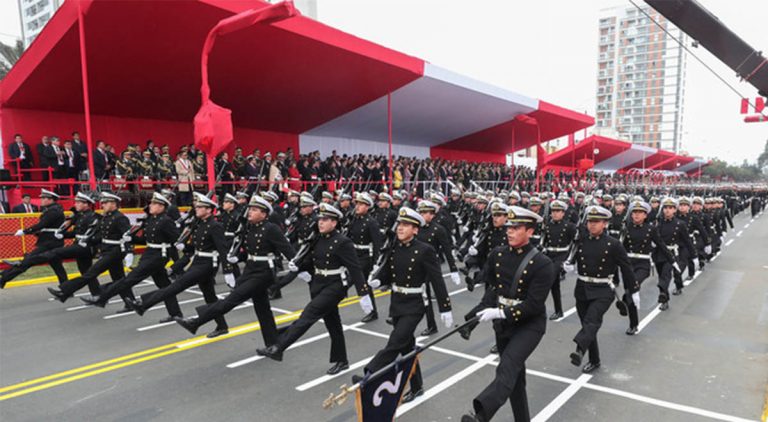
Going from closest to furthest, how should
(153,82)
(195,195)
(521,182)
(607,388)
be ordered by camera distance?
(607,388) < (195,195) < (153,82) < (521,182)

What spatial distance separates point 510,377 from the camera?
3990mm

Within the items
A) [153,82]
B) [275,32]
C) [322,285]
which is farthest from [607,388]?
[153,82]

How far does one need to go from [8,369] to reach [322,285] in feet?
14.1

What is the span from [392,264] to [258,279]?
2.10 m

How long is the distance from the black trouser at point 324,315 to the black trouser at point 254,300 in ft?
1.99

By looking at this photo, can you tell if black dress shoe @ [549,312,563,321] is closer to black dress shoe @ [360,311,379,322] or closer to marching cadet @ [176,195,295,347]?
black dress shoe @ [360,311,379,322]

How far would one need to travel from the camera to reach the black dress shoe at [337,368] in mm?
5801

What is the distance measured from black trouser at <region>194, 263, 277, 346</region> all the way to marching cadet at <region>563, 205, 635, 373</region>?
4029mm

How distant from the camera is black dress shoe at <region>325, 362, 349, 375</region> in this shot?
580 centimetres

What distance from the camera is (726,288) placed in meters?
10.8

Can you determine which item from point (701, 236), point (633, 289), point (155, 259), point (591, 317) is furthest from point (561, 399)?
point (701, 236)

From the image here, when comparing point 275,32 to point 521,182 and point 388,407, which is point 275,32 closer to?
point 388,407

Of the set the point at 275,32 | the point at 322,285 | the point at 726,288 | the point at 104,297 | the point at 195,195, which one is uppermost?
the point at 275,32

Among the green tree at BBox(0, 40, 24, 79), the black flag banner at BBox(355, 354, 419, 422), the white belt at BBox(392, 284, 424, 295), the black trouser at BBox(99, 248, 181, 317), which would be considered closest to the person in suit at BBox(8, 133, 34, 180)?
the black trouser at BBox(99, 248, 181, 317)
